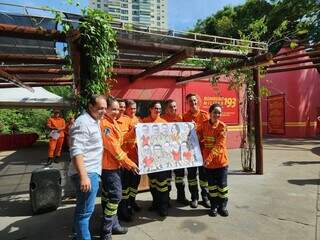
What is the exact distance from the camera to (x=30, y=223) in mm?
5879

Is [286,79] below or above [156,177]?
above

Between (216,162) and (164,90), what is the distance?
7532 mm

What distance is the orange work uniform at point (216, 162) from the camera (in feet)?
20.0

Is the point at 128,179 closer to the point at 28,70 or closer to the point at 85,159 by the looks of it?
the point at 85,159

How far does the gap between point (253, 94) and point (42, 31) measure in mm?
5921

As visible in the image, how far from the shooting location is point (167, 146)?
6.25 metres

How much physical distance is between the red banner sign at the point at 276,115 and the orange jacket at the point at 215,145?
57.1 ft

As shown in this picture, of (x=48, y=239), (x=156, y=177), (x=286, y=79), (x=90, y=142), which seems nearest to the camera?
(x=90, y=142)

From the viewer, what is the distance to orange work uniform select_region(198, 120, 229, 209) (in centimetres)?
610

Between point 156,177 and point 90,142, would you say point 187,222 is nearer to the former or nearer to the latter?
point 156,177

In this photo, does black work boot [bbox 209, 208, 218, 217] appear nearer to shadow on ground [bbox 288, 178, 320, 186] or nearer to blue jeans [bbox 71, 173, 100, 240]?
blue jeans [bbox 71, 173, 100, 240]

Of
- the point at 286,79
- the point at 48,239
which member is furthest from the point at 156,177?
the point at 286,79

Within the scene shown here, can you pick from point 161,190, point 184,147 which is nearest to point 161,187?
point 161,190

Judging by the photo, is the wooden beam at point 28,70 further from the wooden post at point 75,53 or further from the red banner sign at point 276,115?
the red banner sign at point 276,115
